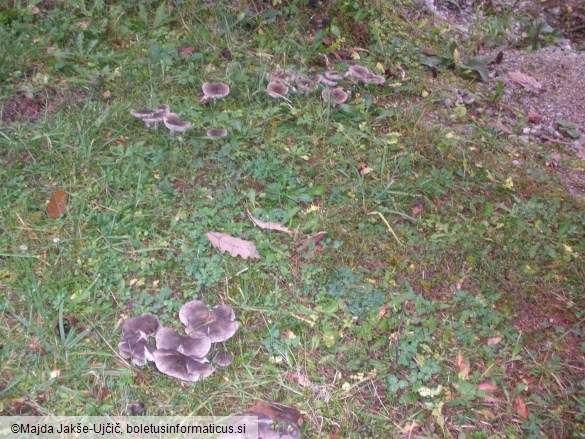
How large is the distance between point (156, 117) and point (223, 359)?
5.49 ft

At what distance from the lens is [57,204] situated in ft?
10.1

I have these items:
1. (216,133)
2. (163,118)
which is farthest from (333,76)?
(163,118)

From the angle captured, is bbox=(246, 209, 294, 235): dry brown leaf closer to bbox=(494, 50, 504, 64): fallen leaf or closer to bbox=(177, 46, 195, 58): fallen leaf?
bbox=(177, 46, 195, 58): fallen leaf

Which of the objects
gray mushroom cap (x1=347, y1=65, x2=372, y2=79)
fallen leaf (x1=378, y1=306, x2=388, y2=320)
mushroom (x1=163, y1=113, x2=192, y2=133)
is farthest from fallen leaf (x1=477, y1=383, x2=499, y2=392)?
gray mushroom cap (x1=347, y1=65, x2=372, y2=79)

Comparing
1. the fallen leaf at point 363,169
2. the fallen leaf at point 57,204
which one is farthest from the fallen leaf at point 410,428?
the fallen leaf at point 57,204

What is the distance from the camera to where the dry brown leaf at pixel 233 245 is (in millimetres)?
2977

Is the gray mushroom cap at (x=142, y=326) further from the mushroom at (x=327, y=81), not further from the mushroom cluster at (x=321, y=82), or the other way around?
the mushroom at (x=327, y=81)

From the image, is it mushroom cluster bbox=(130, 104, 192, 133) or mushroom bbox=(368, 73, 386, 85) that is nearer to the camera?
mushroom cluster bbox=(130, 104, 192, 133)

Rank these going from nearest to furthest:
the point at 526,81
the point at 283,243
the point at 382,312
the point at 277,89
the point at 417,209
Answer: the point at 382,312 → the point at 283,243 → the point at 417,209 → the point at 277,89 → the point at 526,81

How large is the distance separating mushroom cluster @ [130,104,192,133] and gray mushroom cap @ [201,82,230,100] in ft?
1.08

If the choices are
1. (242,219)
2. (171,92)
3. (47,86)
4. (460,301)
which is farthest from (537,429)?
(47,86)

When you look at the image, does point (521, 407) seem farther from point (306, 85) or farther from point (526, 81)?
point (526, 81)

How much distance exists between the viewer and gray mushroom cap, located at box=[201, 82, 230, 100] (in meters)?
3.71

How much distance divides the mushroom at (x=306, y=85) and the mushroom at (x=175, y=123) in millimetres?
904
